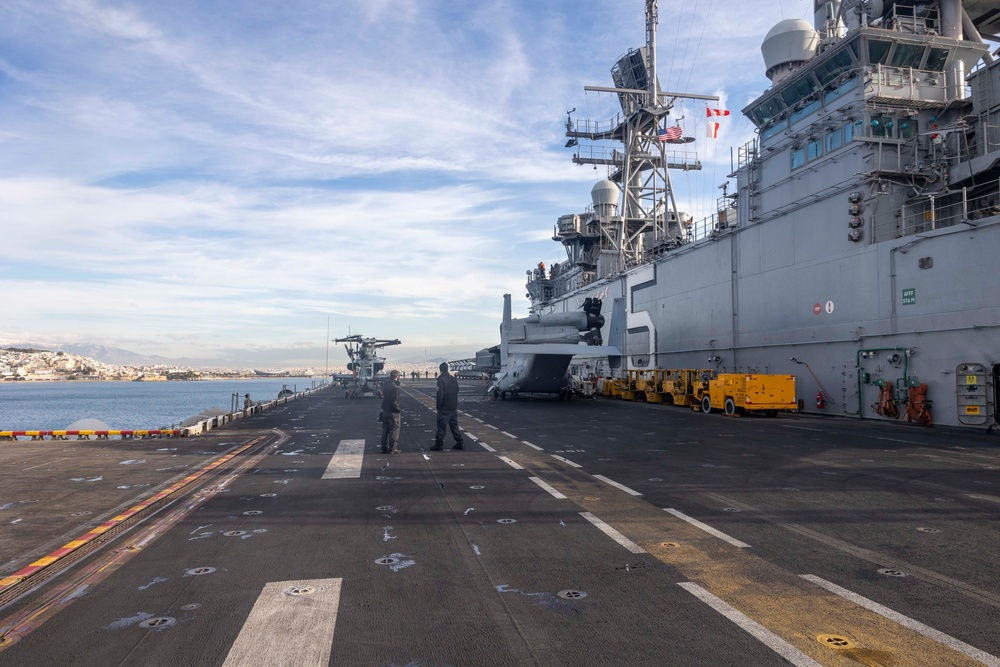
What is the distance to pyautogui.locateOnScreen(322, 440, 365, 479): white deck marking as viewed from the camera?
11.7m

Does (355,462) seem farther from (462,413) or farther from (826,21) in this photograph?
(826,21)

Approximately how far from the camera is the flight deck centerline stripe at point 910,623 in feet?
13.2

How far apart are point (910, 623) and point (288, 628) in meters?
4.56

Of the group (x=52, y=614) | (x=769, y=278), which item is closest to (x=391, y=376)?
(x=52, y=614)

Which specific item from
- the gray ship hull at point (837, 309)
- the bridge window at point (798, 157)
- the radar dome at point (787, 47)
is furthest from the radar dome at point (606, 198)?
the bridge window at point (798, 157)

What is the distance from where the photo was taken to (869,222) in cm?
2447

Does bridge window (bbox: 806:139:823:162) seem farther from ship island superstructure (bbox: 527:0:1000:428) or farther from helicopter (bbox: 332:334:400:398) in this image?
helicopter (bbox: 332:334:400:398)

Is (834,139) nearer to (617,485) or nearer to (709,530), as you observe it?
(617,485)

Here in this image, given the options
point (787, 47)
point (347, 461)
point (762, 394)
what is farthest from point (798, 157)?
point (347, 461)

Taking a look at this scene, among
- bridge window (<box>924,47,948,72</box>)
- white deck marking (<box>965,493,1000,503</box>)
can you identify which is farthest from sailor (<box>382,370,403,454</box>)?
bridge window (<box>924,47,948,72</box>)

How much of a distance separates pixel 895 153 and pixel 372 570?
27177mm

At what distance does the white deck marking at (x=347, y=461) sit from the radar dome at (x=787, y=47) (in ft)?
89.2

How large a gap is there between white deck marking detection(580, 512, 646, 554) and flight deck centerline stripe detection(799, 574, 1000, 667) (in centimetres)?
159

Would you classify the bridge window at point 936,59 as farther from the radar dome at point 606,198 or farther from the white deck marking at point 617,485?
the radar dome at point 606,198
